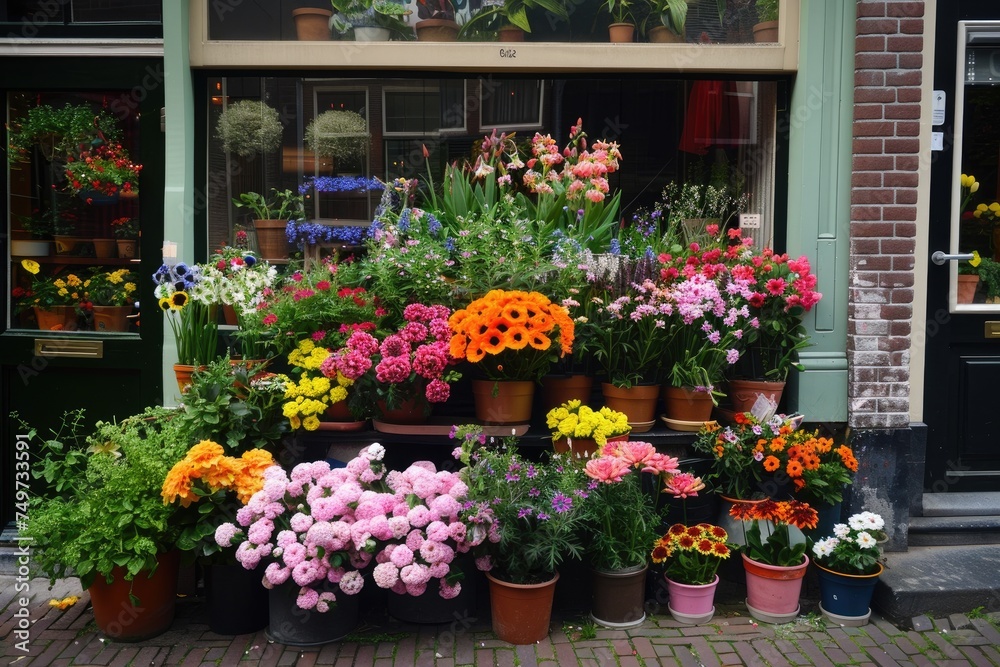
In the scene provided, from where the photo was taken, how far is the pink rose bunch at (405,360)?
4129mm

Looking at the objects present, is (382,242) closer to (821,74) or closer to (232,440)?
(232,440)

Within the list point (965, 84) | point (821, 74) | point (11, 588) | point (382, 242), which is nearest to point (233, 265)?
point (382, 242)

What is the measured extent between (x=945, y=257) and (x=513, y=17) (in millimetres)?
2956

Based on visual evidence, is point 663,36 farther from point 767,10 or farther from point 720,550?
point 720,550

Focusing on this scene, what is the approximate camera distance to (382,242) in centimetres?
475

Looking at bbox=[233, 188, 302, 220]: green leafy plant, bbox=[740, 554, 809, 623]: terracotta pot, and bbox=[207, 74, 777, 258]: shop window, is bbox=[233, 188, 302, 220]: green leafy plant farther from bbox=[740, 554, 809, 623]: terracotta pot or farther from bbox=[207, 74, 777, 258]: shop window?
bbox=[740, 554, 809, 623]: terracotta pot

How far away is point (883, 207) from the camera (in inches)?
190

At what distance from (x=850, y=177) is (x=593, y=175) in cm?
149

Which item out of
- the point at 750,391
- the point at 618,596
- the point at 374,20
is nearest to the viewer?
the point at 618,596

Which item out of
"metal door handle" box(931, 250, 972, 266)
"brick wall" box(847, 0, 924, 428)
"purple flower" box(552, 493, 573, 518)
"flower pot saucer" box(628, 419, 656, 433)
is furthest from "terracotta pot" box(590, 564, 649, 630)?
"metal door handle" box(931, 250, 972, 266)

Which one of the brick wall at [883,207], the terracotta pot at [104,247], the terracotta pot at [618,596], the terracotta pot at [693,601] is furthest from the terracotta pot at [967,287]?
the terracotta pot at [104,247]

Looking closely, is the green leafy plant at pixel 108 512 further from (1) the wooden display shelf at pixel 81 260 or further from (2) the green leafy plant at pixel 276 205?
(2) the green leafy plant at pixel 276 205

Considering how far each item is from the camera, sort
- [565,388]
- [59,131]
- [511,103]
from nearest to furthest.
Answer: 1. [565,388]
2. [59,131]
3. [511,103]

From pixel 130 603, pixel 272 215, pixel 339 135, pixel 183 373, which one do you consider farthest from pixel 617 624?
pixel 339 135
